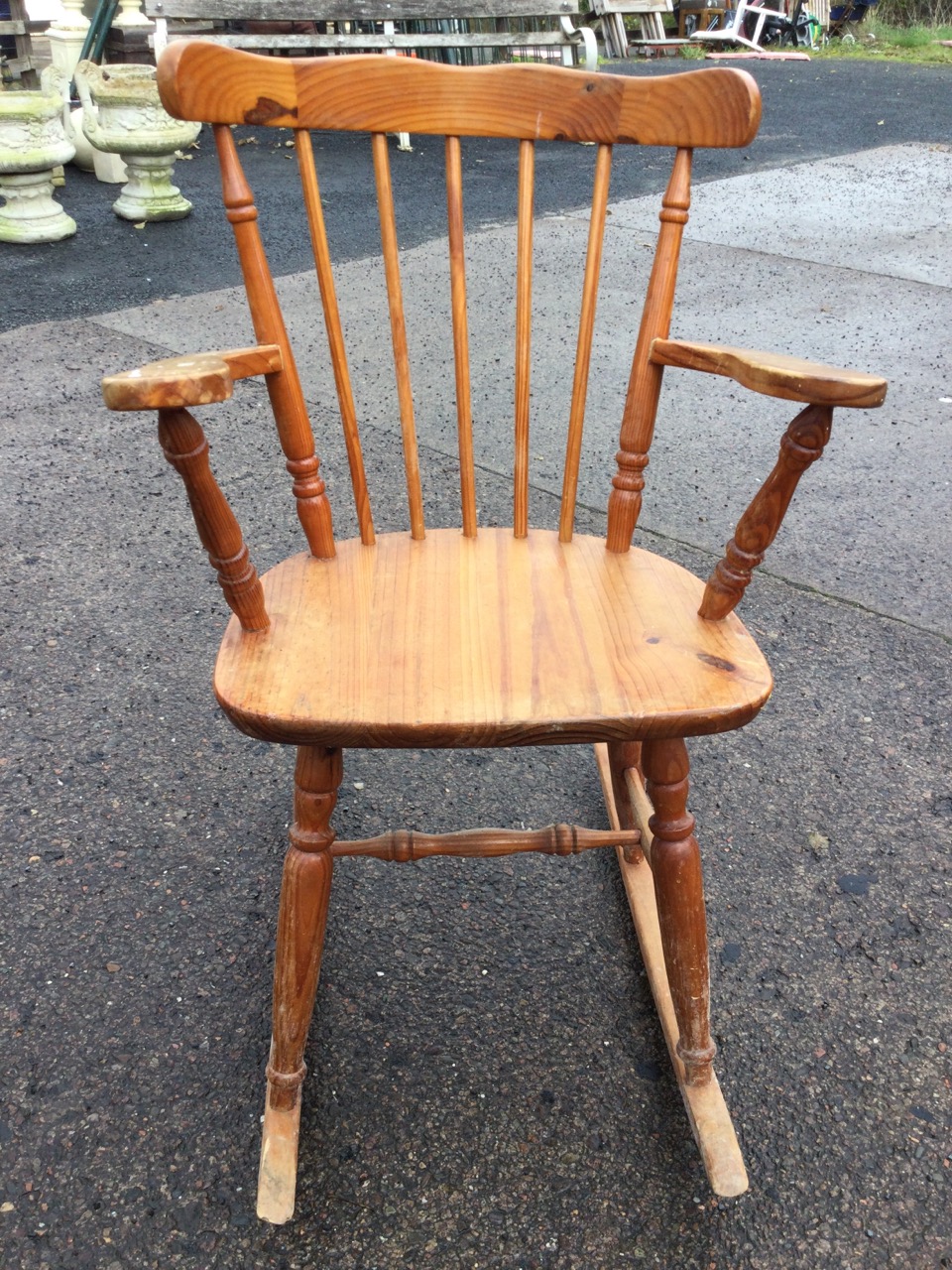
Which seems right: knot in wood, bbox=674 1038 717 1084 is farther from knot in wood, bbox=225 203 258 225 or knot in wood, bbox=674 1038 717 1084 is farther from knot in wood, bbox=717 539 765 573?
knot in wood, bbox=225 203 258 225

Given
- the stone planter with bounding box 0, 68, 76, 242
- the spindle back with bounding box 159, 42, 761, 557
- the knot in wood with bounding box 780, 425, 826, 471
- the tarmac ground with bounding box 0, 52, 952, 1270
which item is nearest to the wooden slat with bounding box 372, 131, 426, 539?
the spindle back with bounding box 159, 42, 761, 557

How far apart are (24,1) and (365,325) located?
5715 millimetres

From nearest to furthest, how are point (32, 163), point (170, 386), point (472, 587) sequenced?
point (170, 386)
point (472, 587)
point (32, 163)

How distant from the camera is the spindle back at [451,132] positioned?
1.34 meters

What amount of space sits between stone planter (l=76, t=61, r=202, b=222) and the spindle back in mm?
4018

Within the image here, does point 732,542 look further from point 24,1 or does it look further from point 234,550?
point 24,1

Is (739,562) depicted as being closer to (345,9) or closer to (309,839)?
(309,839)

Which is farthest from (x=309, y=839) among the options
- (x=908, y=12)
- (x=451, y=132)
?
(x=908, y=12)

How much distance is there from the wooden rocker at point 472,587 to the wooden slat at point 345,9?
17.8 feet

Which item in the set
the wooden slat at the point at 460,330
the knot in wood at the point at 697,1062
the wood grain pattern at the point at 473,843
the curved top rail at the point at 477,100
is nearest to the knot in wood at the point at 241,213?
the curved top rail at the point at 477,100

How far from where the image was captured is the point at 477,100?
4.67 ft

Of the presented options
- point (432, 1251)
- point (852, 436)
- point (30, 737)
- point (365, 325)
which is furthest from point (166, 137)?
point (432, 1251)

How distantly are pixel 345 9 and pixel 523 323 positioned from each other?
19.6 feet

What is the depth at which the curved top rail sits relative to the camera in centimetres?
133
